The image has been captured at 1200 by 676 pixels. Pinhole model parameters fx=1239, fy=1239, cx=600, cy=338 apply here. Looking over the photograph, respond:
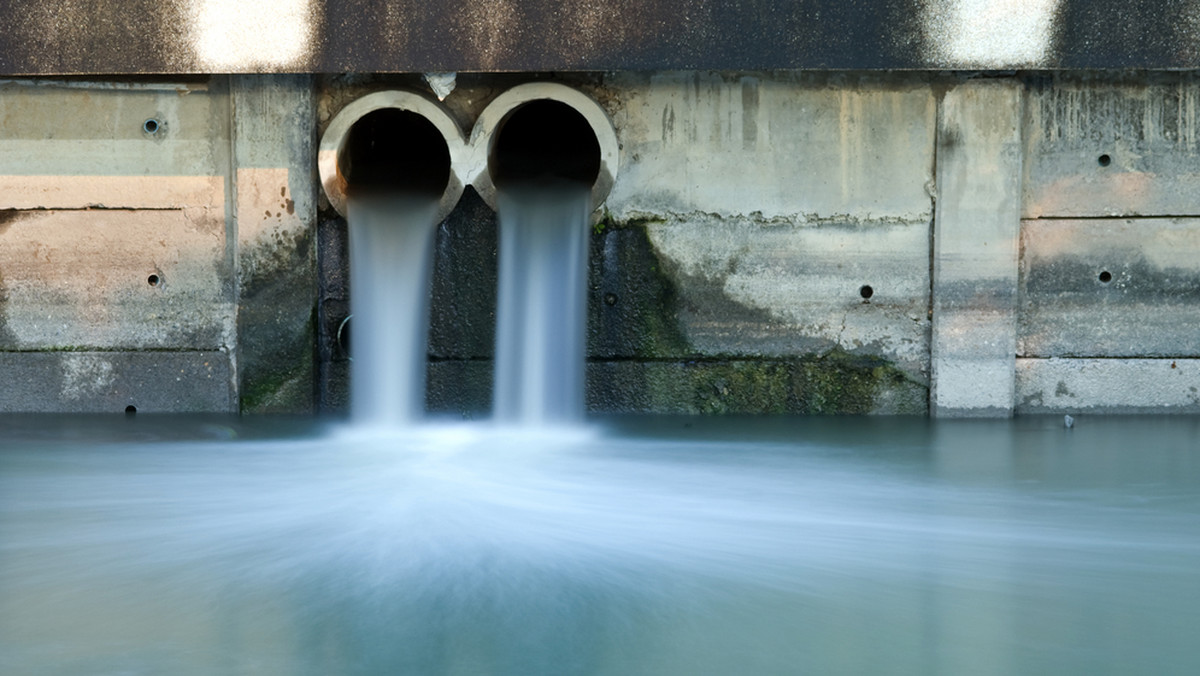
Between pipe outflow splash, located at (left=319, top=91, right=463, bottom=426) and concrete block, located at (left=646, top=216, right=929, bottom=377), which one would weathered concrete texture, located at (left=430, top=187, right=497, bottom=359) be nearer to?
pipe outflow splash, located at (left=319, top=91, right=463, bottom=426)

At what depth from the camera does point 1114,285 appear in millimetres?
5488

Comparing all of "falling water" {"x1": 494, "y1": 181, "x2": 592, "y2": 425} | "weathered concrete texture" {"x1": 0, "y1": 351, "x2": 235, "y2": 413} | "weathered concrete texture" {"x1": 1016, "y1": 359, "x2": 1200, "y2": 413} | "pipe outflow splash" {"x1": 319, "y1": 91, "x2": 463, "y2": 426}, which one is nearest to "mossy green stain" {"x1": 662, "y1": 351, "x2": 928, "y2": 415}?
"falling water" {"x1": 494, "y1": 181, "x2": 592, "y2": 425}

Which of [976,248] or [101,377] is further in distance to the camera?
[101,377]

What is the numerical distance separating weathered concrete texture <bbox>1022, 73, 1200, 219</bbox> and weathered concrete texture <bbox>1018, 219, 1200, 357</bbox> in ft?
0.30

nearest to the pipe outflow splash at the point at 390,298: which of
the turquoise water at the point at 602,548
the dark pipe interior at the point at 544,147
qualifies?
the turquoise water at the point at 602,548

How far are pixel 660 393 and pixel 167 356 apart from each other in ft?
7.29

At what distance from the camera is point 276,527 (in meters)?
3.91

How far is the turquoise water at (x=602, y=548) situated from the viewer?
2.89m

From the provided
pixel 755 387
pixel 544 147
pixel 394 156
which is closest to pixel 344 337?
pixel 394 156

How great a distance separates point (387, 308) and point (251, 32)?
1308mm

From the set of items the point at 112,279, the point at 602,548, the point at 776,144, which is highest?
the point at 776,144

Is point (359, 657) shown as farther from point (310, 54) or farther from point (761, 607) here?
point (310, 54)

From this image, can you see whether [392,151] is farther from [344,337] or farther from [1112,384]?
[1112,384]

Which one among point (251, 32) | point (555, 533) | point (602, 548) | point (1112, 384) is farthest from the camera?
point (1112, 384)
